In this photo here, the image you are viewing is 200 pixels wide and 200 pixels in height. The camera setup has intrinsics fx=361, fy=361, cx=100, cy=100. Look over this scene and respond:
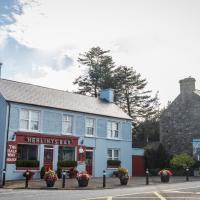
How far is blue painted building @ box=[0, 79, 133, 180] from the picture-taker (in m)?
28.4

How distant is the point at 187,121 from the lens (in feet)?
143

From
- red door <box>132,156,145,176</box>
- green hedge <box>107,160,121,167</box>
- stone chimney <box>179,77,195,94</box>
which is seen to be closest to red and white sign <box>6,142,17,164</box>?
green hedge <box>107,160,121,167</box>

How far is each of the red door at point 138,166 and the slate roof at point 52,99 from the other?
17.4ft

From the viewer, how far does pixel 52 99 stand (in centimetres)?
3300

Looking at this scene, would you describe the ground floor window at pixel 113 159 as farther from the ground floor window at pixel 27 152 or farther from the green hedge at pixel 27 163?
the green hedge at pixel 27 163

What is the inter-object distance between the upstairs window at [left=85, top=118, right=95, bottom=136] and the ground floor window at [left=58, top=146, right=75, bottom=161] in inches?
105

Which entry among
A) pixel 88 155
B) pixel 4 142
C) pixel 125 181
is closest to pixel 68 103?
pixel 88 155

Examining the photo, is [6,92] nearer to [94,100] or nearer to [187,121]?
[94,100]

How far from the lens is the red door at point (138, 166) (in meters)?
39.8

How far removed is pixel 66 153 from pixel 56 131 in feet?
7.64

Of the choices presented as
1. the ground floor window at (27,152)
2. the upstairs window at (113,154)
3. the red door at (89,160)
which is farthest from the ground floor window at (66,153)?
the upstairs window at (113,154)

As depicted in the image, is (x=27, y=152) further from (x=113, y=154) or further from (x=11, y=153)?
(x=113, y=154)

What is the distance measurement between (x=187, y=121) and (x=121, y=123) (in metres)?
9.95

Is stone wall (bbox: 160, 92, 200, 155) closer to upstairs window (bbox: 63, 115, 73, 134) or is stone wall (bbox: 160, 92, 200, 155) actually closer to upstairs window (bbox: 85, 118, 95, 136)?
upstairs window (bbox: 85, 118, 95, 136)
